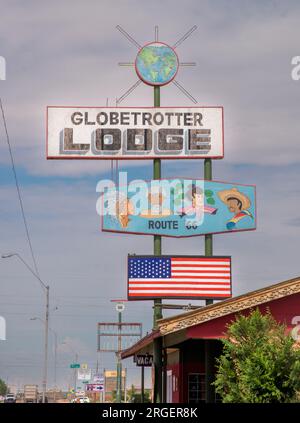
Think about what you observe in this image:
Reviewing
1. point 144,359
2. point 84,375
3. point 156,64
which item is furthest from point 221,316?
point 84,375

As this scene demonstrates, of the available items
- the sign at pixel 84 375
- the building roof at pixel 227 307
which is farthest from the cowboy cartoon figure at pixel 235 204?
the sign at pixel 84 375

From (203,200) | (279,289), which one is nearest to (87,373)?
(203,200)

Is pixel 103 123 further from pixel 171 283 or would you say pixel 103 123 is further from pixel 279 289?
pixel 279 289

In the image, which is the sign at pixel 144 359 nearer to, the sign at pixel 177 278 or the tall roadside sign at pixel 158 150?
the sign at pixel 177 278

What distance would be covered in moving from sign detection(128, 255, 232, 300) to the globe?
9881 millimetres

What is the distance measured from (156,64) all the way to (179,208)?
7.91 metres

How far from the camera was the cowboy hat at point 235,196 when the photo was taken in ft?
149

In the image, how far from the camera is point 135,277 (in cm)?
4244

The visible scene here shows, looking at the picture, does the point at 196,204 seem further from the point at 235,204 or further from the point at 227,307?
the point at 227,307

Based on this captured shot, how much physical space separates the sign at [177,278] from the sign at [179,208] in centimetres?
218

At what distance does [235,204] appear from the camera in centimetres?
4541
